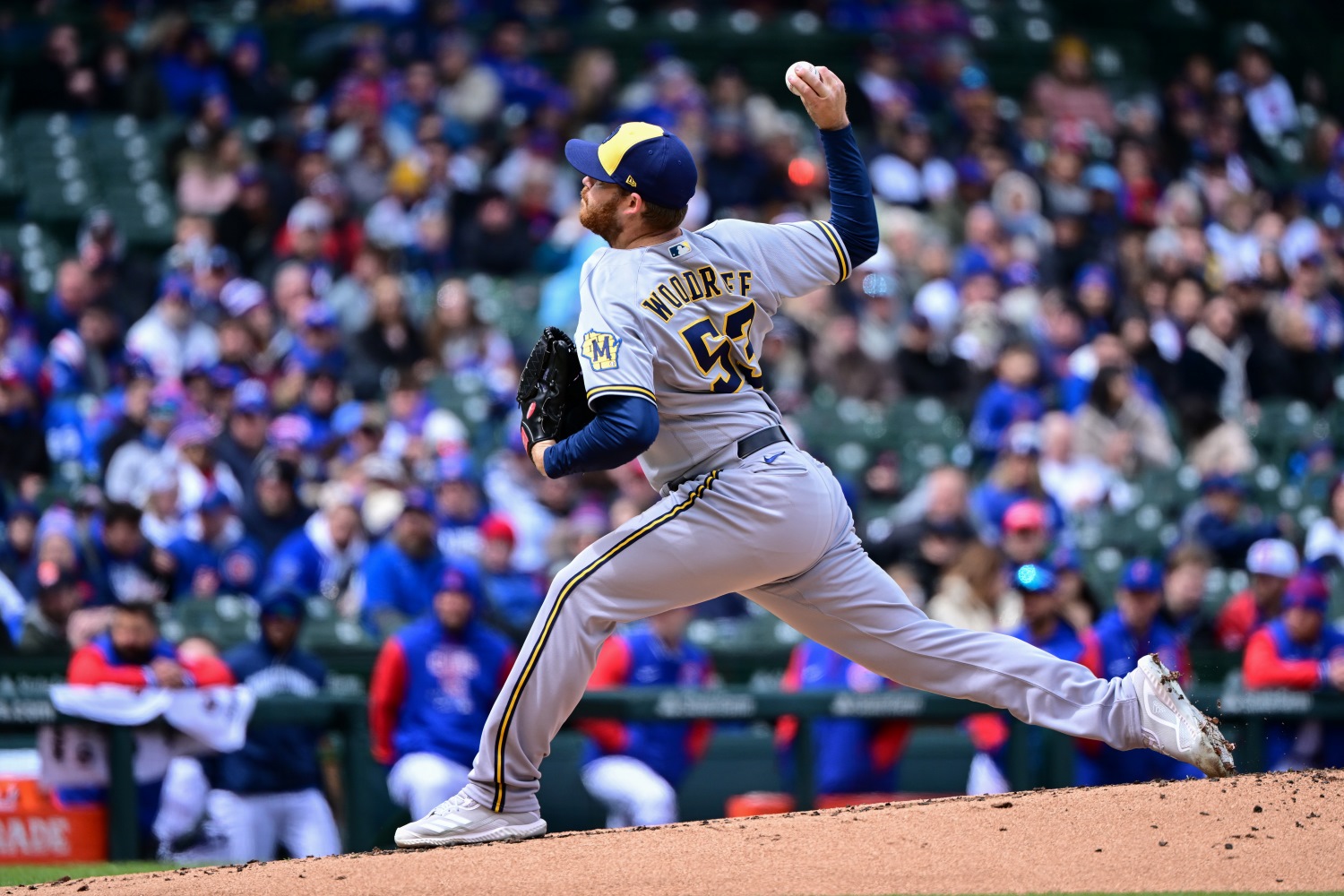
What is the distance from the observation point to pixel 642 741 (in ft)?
22.0

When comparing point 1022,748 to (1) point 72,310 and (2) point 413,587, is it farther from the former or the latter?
(1) point 72,310

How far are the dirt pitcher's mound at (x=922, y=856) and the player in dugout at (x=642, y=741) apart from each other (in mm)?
2056

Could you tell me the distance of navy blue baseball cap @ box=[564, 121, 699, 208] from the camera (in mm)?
4066

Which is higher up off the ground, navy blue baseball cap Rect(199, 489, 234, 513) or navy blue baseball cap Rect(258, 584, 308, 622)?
navy blue baseball cap Rect(258, 584, 308, 622)

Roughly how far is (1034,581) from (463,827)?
279 cm

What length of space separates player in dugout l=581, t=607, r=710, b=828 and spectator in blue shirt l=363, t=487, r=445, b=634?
1.14 metres

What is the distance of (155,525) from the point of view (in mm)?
8484

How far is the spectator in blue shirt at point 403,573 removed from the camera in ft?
25.5

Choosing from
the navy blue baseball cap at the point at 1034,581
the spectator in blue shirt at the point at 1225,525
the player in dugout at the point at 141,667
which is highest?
the navy blue baseball cap at the point at 1034,581

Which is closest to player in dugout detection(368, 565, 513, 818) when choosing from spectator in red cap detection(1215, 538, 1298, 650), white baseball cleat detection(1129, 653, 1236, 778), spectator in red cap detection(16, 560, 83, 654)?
spectator in red cap detection(16, 560, 83, 654)

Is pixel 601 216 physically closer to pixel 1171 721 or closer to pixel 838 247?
pixel 838 247

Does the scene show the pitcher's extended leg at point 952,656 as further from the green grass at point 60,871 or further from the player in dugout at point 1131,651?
the player in dugout at point 1131,651

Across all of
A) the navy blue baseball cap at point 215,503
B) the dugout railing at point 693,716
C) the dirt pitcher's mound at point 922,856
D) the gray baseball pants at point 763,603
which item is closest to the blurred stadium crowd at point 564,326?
the navy blue baseball cap at point 215,503

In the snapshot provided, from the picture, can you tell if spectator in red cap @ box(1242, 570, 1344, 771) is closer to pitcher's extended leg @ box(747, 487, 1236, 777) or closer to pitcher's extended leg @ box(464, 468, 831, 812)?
pitcher's extended leg @ box(747, 487, 1236, 777)
